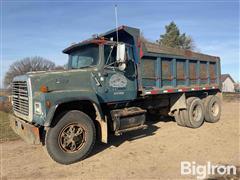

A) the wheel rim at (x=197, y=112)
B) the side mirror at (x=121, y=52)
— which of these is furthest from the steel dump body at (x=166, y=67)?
the side mirror at (x=121, y=52)

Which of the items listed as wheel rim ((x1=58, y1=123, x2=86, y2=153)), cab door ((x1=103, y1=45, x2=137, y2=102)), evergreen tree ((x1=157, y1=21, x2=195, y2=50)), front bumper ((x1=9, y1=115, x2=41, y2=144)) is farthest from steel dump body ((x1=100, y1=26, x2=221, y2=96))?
evergreen tree ((x1=157, y1=21, x2=195, y2=50))

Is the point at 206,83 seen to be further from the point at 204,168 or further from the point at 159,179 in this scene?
the point at 159,179

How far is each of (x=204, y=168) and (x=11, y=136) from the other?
20.1 feet

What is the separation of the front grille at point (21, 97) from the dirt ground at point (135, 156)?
3.81ft

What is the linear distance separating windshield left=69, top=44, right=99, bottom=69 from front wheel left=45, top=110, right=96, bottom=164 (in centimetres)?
156

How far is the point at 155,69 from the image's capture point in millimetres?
7180

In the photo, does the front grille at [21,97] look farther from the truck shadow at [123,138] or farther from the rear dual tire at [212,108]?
the rear dual tire at [212,108]

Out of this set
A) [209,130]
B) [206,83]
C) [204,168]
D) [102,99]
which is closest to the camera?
Answer: [204,168]

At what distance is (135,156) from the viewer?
213 inches

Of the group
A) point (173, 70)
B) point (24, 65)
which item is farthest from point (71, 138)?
point (24, 65)

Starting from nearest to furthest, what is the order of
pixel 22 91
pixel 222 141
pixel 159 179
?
pixel 159 179 → pixel 22 91 → pixel 222 141

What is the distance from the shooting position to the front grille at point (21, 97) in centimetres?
511

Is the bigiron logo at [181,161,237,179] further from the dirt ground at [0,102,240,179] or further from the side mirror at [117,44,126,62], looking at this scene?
the side mirror at [117,44,126,62]

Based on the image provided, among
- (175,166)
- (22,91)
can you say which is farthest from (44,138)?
(175,166)
